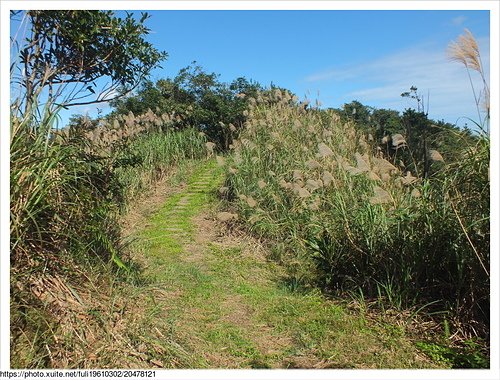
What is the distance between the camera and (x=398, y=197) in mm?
5246

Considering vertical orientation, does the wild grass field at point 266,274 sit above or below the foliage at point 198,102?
below

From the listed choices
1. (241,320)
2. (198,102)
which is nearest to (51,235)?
(241,320)

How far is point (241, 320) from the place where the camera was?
4.39 meters

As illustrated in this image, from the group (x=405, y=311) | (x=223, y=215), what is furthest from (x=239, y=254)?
(x=405, y=311)

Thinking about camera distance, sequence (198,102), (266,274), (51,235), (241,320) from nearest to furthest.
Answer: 1. (51,235)
2. (241,320)
3. (266,274)
4. (198,102)

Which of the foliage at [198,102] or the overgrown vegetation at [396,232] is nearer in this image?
the overgrown vegetation at [396,232]

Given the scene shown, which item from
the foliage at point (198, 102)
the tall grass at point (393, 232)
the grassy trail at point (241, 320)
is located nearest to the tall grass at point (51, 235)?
the grassy trail at point (241, 320)

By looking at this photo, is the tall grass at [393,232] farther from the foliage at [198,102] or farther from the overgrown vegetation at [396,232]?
the foliage at [198,102]

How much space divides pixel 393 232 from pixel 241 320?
1.60 m

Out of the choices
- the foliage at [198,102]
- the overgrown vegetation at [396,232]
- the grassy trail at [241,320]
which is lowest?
the grassy trail at [241,320]

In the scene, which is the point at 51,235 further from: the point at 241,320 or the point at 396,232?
the point at 396,232

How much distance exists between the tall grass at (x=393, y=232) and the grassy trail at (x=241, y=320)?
356 millimetres

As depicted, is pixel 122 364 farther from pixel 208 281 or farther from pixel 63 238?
pixel 208 281

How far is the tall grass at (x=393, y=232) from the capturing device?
373cm
